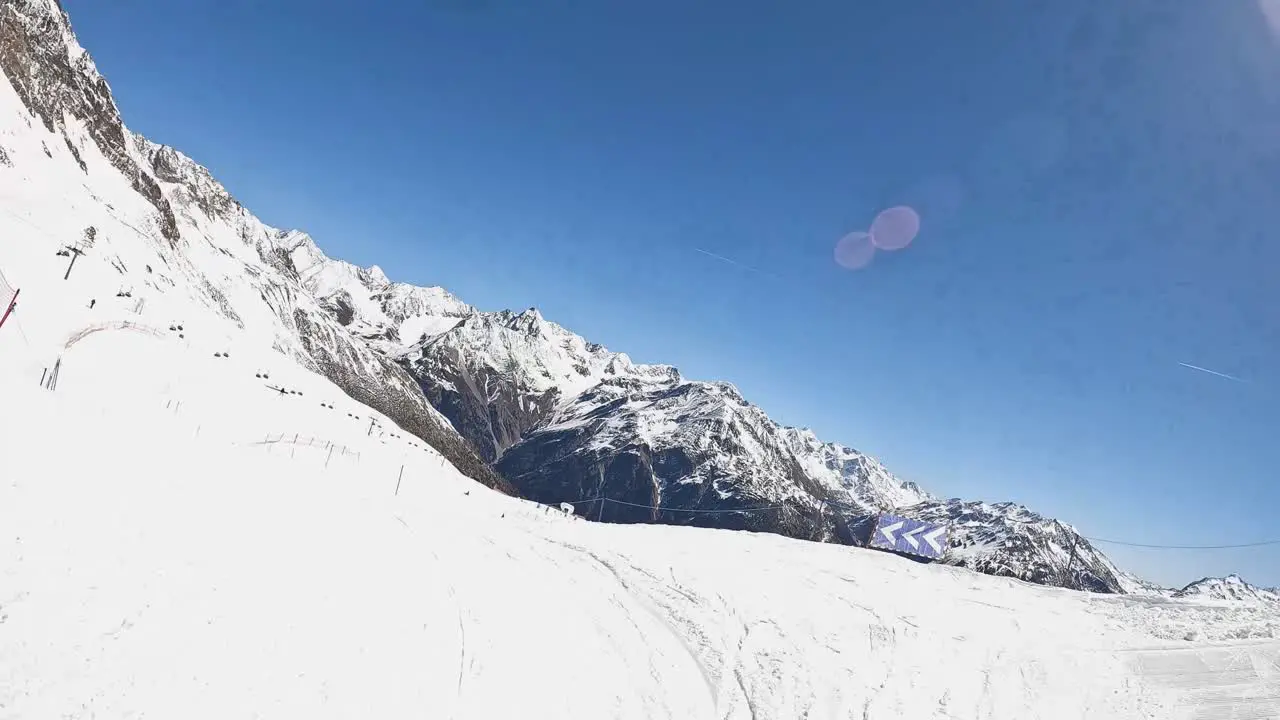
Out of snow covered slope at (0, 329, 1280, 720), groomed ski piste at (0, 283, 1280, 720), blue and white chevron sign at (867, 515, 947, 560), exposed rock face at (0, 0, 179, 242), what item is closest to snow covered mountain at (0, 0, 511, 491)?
exposed rock face at (0, 0, 179, 242)

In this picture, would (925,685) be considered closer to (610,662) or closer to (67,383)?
(610,662)

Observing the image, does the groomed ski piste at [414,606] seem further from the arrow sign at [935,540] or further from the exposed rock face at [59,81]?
the exposed rock face at [59,81]

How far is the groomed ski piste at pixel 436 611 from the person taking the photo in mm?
11250

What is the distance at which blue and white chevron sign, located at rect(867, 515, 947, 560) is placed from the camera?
164 feet

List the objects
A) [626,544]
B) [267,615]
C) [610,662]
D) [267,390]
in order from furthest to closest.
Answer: [267,390] → [626,544] → [610,662] → [267,615]

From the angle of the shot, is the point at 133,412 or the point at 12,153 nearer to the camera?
the point at 133,412

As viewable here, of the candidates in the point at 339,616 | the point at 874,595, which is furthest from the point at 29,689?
the point at 874,595

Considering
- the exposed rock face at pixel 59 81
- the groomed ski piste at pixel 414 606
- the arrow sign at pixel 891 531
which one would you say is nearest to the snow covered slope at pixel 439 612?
the groomed ski piste at pixel 414 606

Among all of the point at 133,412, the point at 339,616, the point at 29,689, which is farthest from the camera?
the point at 133,412

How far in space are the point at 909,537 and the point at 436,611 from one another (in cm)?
4525

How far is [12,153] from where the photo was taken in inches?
4033

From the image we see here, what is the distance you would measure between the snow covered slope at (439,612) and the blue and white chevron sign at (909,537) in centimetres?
1757

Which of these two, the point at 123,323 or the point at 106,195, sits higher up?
the point at 106,195

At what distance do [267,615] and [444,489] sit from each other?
2622 cm
